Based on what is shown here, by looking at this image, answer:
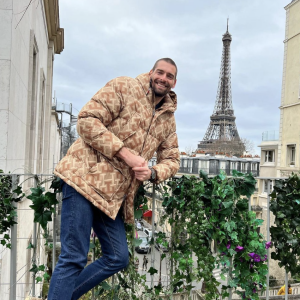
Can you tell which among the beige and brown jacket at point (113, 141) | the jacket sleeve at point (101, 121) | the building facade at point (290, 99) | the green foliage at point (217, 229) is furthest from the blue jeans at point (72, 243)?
the building facade at point (290, 99)

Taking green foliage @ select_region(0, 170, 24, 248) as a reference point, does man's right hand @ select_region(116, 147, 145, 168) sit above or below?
above

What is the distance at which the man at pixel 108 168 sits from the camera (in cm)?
225

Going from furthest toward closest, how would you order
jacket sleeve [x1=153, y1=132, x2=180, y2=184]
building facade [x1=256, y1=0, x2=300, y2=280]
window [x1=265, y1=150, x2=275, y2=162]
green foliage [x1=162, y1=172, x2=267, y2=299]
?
window [x1=265, y1=150, x2=275, y2=162] → building facade [x1=256, y1=0, x2=300, y2=280] → green foliage [x1=162, y1=172, x2=267, y2=299] → jacket sleeve [x1=153, y1=132, x2=180, y2=184]

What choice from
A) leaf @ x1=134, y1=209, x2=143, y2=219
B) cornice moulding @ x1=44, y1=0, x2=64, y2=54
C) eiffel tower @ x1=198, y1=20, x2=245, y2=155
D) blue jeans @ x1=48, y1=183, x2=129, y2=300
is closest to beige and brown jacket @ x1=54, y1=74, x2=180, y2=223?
blue jeans @ x1=48, y1=183, x2=129, y2=300

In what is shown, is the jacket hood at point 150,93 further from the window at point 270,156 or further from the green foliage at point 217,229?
the window at point 270,156

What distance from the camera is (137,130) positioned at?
244cm

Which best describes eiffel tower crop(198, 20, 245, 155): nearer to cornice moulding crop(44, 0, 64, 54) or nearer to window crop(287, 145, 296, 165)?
window crop(287, 145, 296, 165)

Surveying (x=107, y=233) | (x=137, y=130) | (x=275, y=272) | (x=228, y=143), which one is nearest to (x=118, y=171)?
(x=137, y=130)

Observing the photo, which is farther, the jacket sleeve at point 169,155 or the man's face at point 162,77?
the jacket sleeve at point 169,155

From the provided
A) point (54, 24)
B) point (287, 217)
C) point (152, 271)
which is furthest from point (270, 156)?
point (152, 271)

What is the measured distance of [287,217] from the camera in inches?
120

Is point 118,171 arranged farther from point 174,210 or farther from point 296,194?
point 296,194

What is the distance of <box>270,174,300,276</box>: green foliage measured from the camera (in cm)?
303

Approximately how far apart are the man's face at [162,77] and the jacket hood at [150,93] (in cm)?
5
